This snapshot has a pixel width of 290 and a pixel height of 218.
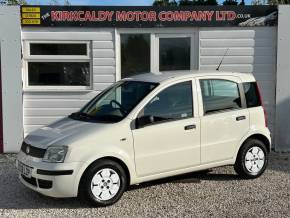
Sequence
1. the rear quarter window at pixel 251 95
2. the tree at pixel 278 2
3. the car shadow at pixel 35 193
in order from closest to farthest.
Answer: the car shadow at pixel 35 193
the rear quarter window at pixel 251 95
the tree at pixel 278 2

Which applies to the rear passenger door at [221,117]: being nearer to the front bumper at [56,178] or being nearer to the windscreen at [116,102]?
the windscreen at [116,102]

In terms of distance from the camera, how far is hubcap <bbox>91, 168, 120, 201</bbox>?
6488 millimetres

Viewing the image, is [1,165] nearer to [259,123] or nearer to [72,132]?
[72,132]

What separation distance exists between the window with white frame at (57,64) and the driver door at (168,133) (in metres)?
3.83

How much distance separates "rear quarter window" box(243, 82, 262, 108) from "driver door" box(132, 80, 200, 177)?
1.12 metres

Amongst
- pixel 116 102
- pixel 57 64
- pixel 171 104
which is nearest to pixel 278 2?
pixel 57 64

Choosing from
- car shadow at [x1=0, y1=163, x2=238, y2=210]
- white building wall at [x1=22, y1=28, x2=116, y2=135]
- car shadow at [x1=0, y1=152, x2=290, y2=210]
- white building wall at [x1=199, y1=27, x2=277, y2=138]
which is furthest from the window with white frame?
white building wall at [x1=199, y1=27, x2=277, y2=138]

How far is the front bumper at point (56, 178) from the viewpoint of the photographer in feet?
20.5

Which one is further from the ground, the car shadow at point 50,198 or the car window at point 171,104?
the car window at point 171,104

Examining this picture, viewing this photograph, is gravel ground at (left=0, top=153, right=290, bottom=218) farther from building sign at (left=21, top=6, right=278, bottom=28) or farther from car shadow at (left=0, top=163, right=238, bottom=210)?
building sign at (left=21, top=6, right=278, bottom=28)

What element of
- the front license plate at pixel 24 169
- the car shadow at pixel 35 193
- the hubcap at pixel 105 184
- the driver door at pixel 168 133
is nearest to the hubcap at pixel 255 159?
the car shadow at pixel 35 193

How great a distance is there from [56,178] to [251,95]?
3523 millimetres

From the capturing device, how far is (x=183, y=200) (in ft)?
22.5

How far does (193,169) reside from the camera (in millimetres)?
7352
